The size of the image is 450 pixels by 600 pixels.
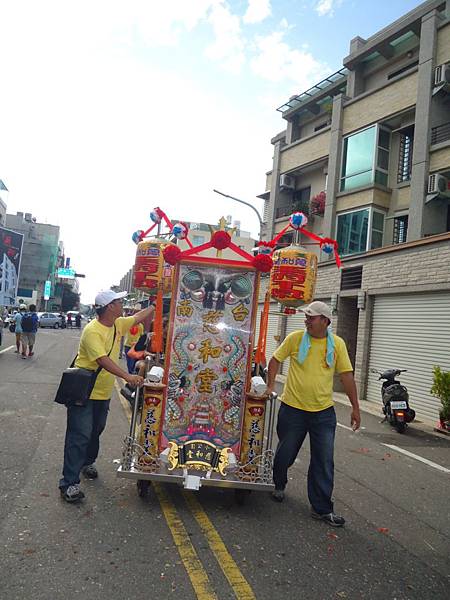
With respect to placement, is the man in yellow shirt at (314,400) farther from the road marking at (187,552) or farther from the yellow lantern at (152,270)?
the yellow lantern at (152,270)

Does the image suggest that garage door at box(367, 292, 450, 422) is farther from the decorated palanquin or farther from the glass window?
the decorated palanquin

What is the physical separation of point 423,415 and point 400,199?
8820 mm

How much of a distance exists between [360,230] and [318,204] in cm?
347

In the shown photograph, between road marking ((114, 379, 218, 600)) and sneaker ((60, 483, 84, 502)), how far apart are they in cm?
76

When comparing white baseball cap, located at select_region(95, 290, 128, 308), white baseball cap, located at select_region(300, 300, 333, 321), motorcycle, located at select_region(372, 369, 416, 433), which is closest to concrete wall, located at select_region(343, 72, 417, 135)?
motorcycle, located at select_region(372, 369, 416, 433)

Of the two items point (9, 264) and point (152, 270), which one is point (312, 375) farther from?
point (9, 264)

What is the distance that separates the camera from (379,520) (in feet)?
14.5

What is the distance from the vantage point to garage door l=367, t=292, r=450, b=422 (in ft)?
36.7

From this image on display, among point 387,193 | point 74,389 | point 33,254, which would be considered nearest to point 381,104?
point 387,193

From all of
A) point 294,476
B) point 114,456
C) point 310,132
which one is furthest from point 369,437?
point 310,132

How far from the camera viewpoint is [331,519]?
13.7ft

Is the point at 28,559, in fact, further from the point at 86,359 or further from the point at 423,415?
the point at 423,415

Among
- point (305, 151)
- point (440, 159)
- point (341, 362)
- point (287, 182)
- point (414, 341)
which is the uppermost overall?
point (305, 151)

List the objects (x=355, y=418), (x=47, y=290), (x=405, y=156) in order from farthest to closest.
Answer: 1. (x=47, y=290)
2. (x=405, y=156)
3. (x=355, y=418)
